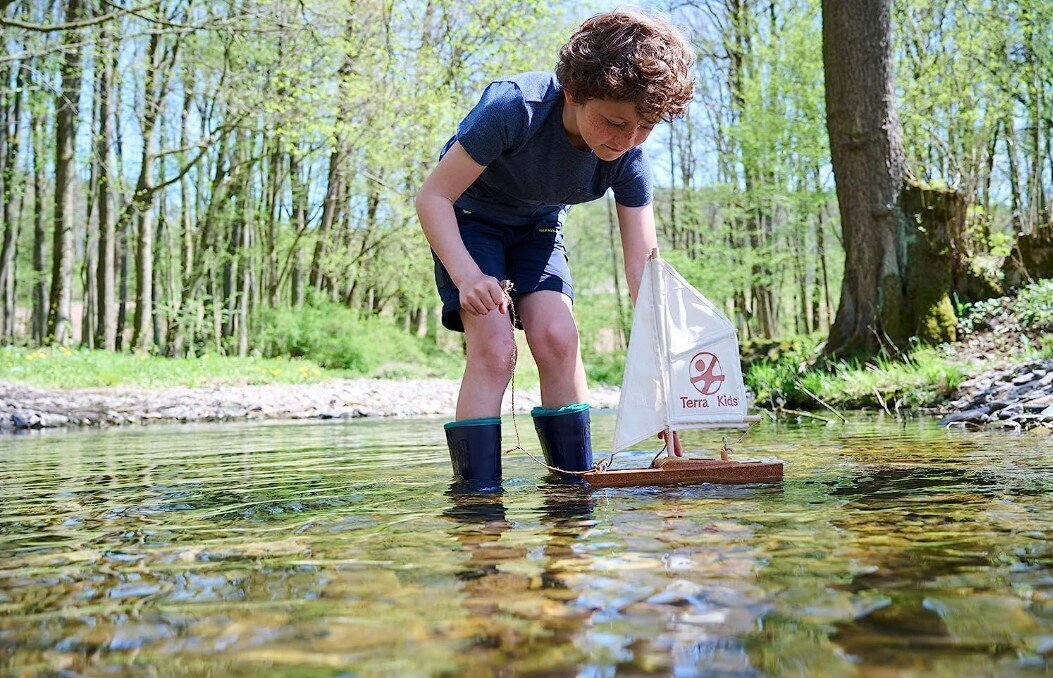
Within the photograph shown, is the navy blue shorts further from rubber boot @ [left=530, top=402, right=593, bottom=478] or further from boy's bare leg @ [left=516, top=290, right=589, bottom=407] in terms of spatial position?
rubber boot @ [left=530, top=402, right=593, bottom=478]

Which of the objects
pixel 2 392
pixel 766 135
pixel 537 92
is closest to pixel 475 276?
pixel 537 92

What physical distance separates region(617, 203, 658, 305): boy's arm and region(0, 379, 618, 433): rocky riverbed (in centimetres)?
723

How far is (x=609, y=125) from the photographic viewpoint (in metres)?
2.82

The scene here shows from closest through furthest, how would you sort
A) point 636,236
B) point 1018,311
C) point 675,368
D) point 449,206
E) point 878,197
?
point 449,206, point 675,368, point 636,236, point 1018,311, point 878,197

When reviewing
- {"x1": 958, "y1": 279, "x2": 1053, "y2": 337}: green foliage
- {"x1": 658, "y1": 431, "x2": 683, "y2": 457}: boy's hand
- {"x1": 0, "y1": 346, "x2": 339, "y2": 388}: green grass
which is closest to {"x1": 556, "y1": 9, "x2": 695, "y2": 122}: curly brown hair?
{"x1": 658, "y1": 431, "x2": 683, "y2": 457}: boy's hand

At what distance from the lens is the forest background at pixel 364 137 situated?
16141 millimetres

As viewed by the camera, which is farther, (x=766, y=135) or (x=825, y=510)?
(x=766, y=135)

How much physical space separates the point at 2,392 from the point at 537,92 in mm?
9157

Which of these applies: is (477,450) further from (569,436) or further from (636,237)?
(636,237)

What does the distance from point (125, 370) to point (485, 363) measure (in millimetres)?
11555

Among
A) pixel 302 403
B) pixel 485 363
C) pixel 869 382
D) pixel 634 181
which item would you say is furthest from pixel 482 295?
pixel 302 403

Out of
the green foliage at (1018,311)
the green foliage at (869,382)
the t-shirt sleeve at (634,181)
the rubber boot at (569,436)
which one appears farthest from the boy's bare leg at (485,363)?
the green foliage at (1018,311)

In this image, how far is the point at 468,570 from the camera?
5.49 feet

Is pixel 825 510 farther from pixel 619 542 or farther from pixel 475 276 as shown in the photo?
pixel 475 276
